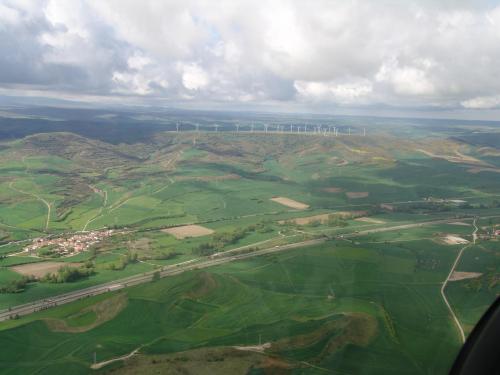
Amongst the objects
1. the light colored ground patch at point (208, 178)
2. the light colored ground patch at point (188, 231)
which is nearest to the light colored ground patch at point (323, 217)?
the light colored ground patch at point (188, 231)

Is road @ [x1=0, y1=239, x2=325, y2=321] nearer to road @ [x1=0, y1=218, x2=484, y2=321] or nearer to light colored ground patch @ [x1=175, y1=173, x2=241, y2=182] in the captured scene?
road @ [x1=0, y1=218, x2=484, y2=321]

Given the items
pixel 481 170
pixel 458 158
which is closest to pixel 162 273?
pixel 481 170

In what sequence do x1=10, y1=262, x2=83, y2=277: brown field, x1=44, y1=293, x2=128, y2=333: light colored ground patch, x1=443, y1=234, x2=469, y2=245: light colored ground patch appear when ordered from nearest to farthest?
x1=44, y1=293, x2=128, y2=333: light colored ground patch → x1=443, y1=234, x2=469, y2=245: light colored ground patch → x1=10, y1=262, x2=83, y2=277: brown field

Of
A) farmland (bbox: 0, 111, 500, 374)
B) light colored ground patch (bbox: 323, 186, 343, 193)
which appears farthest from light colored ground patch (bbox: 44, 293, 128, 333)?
light colored ground patch (bbox: 323, 186, 343, 193)

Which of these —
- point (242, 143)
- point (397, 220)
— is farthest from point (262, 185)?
point (242, 143)

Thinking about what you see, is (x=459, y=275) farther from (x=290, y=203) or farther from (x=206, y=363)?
(x=290, y=203)

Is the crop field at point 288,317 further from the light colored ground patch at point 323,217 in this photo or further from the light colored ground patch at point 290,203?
the light colored ground patch at point 290,203
